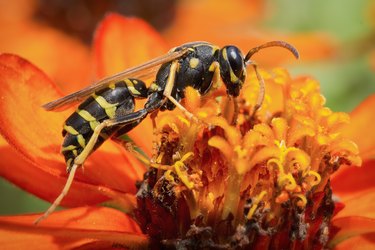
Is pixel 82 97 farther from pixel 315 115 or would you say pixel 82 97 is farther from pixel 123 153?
pixel 315 115

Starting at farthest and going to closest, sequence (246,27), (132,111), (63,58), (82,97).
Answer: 1. (246,27)
2. (63,58)
3. (132,111)
4. (82,97)

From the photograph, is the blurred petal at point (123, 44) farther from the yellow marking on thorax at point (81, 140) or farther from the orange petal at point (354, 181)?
the orange petal at point (354, 181)

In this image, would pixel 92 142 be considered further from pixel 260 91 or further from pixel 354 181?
pixel 354 181

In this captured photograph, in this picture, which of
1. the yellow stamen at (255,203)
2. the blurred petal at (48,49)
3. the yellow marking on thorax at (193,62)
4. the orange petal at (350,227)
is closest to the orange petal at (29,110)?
the yellow marking on thorax at (193,62)

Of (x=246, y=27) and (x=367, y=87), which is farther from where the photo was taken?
(x=246, y=27)

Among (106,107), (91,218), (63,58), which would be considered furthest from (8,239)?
(63,58)

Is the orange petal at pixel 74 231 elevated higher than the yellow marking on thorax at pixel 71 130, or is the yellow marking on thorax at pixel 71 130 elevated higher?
the yellow marking on thorax at pixel 71 130

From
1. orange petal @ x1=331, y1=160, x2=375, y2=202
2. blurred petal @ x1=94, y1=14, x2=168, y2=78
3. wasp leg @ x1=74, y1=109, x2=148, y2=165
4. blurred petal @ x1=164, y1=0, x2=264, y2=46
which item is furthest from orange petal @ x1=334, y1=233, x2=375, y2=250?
blurred petal @ x1=164, y1=0, x2=264, y2=46
